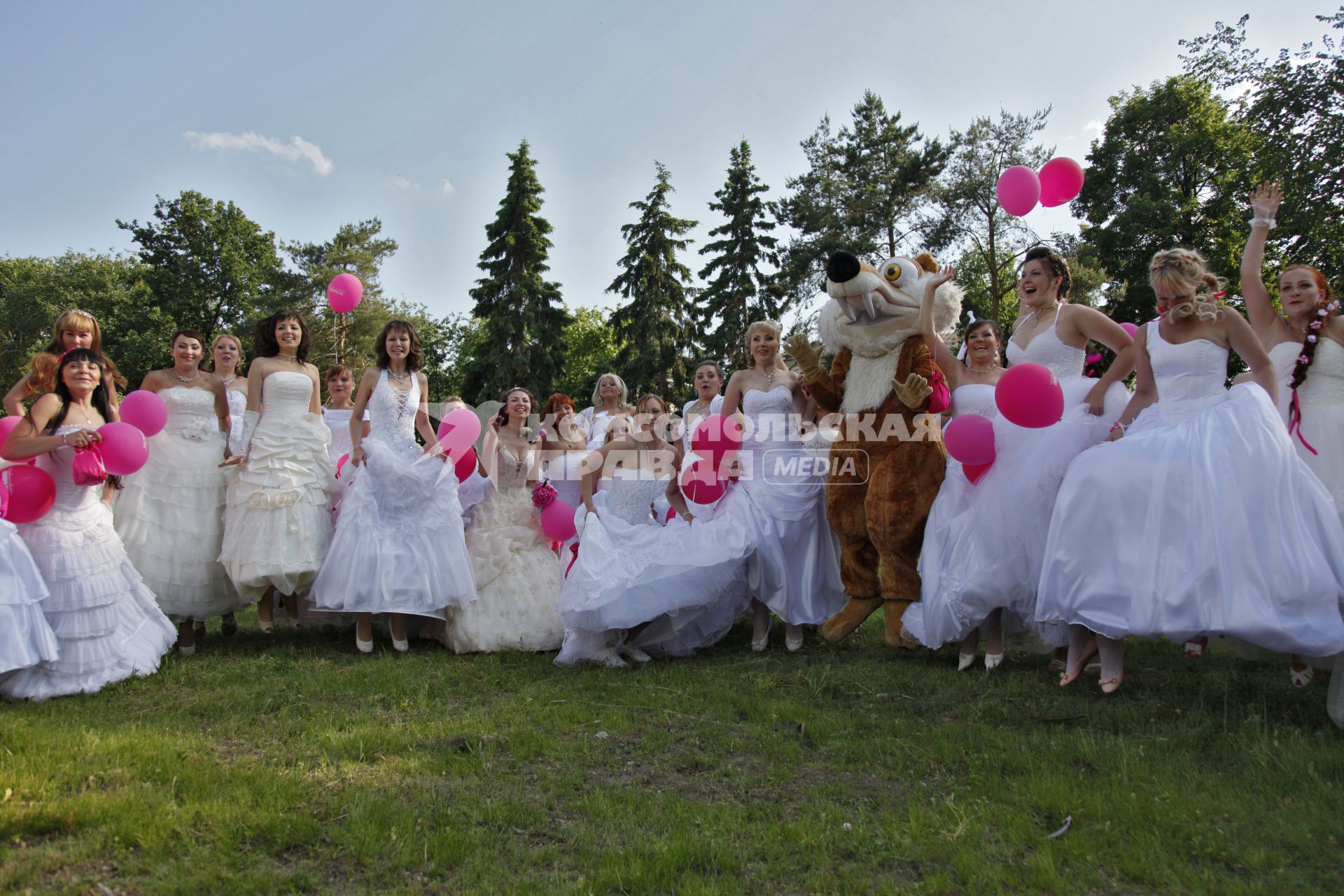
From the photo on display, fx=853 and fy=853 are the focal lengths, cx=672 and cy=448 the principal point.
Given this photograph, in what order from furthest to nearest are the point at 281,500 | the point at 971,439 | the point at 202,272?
the point at 202,272, the point at 281,500, the point at 971,439

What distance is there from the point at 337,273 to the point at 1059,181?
35398mm

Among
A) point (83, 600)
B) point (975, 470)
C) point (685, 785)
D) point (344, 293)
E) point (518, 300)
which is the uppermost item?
point (518, 300)

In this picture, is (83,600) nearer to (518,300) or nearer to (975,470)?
(975,470)

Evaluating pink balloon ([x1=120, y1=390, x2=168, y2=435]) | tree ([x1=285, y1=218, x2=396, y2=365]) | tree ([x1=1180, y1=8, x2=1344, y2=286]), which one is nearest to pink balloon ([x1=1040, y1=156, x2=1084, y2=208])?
pink balloon ([x1=120, y1=390, x2=168, y2=435])

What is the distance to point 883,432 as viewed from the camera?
6020mm

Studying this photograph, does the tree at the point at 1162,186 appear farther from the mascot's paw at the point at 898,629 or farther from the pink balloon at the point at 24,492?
the pink balloon at the point at 24,492

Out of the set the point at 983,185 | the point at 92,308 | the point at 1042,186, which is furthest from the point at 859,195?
the point at 92,308

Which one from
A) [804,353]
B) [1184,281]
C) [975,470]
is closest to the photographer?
[1184,281]

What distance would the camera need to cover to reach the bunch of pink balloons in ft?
20.4

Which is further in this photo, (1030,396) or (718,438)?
(718,438)

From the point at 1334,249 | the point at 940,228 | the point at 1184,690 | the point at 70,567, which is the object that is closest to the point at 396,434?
the point at 70,567

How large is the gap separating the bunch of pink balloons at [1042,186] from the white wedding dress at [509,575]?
4.30 m

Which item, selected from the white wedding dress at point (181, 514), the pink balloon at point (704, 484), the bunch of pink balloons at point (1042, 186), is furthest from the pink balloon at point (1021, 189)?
the white wedding dress at point (181, 514)

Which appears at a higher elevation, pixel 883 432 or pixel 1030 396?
pixel 1030 396
